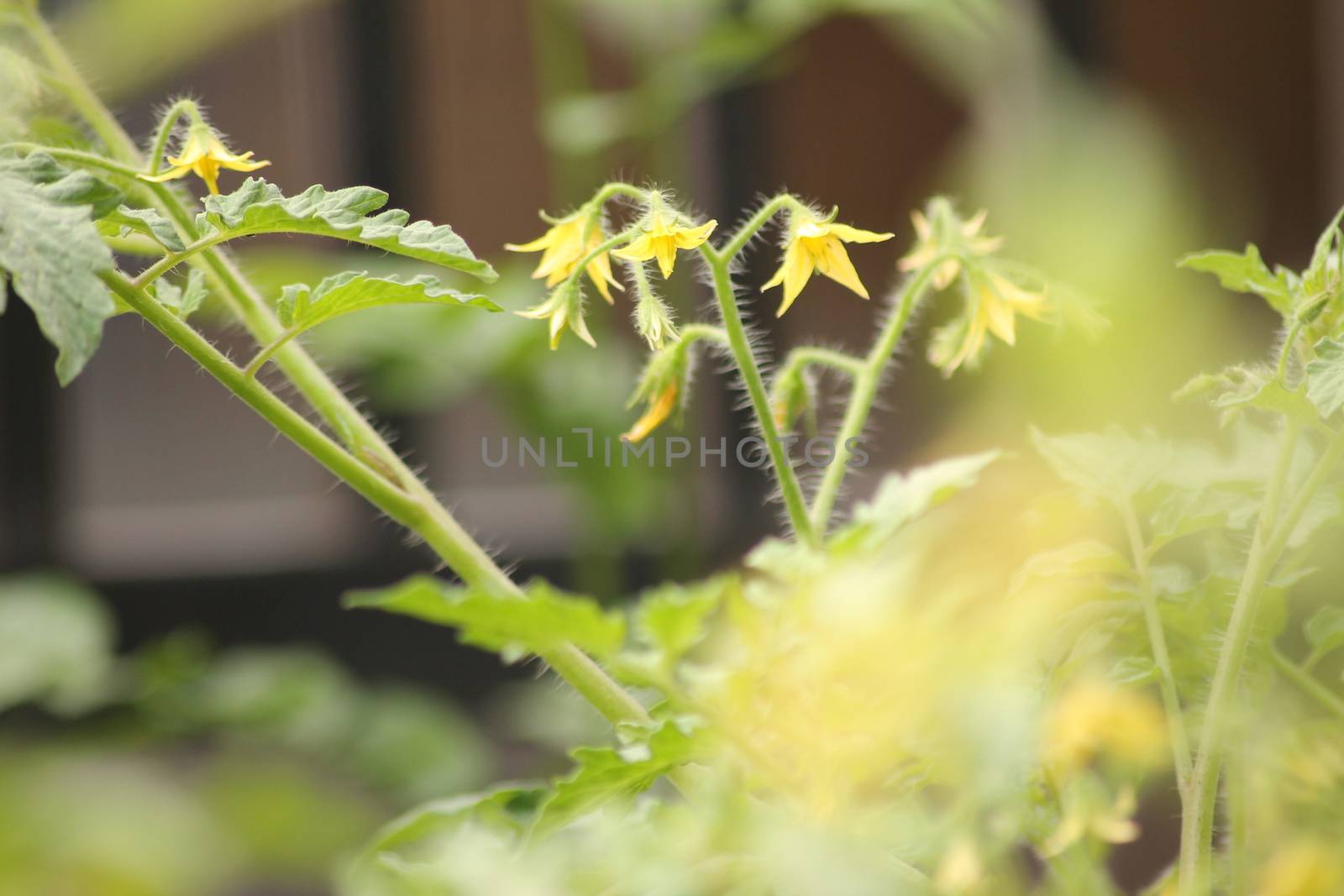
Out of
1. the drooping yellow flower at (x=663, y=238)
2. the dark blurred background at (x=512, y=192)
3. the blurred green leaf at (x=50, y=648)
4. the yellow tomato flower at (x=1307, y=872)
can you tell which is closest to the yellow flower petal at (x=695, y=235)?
the drooping yellow flower at (x=663, y=238)

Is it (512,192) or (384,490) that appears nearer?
(384,490)

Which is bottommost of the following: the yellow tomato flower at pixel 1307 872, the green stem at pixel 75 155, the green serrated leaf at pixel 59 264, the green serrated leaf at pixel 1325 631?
the yellow tomato flower at pixel 1307 872

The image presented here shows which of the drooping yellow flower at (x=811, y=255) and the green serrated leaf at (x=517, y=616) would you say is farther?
the drooping yellow flower at (x=811, y=255)

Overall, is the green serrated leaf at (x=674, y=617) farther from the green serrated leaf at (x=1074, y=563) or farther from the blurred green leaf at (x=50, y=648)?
the blurred green leaf at (x=50, y=648)

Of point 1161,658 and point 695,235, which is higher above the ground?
point 695,235

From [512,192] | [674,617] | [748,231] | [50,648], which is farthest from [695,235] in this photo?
[512,192]

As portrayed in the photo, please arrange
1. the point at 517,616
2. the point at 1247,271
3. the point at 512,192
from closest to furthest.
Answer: the point at 517,616, the point at 1247,271, the point at 512,192

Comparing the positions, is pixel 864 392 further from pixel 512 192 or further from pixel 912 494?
pixel 512 192
